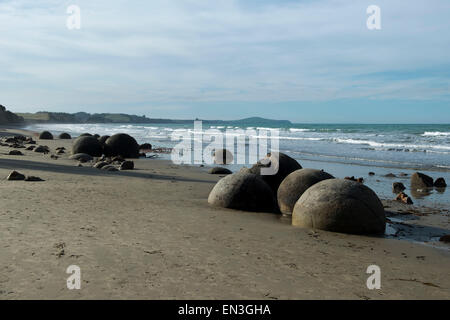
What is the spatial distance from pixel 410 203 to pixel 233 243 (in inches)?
258

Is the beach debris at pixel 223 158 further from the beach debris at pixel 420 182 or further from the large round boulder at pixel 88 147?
the beach debris at pixel 420 182

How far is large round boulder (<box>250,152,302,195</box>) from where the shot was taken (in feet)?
35.3

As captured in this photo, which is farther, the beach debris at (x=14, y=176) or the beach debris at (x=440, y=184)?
the beach debris at (x=440, y=184)

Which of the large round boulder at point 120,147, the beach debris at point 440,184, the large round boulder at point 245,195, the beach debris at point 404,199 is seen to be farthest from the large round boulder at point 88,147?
the beach debris at point 440,184

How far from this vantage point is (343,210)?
24.5ft

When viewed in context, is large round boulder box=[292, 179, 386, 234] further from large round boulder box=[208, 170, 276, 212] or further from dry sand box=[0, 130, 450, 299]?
large round boulder box=[208, 170, 276, 212]

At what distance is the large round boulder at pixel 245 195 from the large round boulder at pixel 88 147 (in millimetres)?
13536

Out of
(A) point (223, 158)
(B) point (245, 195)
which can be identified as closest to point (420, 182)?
(B) point (245, 195)

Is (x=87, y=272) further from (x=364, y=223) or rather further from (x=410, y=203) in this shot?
(x=410, y=203)

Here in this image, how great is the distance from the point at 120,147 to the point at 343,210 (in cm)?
1663

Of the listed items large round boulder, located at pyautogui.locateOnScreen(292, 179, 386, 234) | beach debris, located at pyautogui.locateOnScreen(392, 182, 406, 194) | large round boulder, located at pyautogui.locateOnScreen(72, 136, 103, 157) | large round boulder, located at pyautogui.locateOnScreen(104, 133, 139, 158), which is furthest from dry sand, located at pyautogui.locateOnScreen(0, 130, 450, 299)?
large round boulder, located at pyautogui.locateOnScreen(104, 133, 139, 158)

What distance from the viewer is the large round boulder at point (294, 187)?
914cm

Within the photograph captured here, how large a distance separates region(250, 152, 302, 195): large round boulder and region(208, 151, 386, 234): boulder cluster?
1.12m

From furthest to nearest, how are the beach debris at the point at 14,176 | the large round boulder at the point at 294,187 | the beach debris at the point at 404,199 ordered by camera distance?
the beach debris at the point at 14,176 < the beach debris at the point at 404,199 < the large round boulder at the point at 294,187
